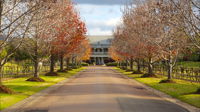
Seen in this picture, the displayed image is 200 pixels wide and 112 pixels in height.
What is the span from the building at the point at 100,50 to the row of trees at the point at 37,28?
82.1 m

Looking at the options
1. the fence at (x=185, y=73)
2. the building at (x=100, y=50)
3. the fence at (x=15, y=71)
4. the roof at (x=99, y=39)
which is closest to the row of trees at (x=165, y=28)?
the fence at (x=185, y=73)

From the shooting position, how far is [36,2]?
18656 millimetres

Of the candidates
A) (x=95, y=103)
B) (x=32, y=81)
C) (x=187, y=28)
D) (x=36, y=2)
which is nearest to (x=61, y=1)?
(x=32, y=81)

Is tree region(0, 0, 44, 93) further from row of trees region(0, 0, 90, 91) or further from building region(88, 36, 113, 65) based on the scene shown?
building region(88, 36, 113, 65)

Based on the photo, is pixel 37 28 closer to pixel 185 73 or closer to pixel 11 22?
pixel 11 22

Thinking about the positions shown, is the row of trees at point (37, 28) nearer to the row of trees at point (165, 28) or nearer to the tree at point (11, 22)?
the tree at point (11, 22)

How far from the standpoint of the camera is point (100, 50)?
5300 inches

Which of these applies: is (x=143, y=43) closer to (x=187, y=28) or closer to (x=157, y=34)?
(x=157, y=34)

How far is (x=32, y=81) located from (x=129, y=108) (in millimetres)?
16833

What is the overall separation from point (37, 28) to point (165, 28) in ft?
37.8

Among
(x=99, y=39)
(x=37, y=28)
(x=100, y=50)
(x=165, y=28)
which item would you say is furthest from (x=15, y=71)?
(x=99, y=39)

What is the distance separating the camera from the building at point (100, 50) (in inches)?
5098

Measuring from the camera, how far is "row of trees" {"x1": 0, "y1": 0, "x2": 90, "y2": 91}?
19.2 m

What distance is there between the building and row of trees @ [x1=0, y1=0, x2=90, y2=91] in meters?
82.1
